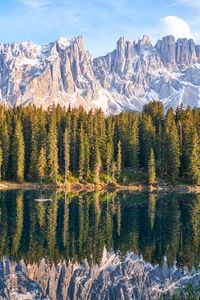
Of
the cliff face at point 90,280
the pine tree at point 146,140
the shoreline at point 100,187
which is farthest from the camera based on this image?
the pine tree at point 146,140

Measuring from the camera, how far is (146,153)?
12062 cm

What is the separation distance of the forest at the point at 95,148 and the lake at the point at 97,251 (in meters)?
39.4

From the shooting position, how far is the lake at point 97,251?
31.7 metres

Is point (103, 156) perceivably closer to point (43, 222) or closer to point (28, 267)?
point (43, 222)

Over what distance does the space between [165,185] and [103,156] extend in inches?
725

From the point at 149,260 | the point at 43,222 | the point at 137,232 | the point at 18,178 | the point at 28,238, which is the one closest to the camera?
the point at 149,260

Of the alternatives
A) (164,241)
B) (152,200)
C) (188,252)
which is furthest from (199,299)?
(152,200)

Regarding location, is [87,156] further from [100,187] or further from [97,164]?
[100,187]

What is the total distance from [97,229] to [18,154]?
62218 mm

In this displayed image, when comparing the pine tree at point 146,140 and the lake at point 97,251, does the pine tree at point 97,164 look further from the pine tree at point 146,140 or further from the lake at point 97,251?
the lake at point 97,251

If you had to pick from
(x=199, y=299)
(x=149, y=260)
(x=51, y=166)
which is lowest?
(x=149, y=260)

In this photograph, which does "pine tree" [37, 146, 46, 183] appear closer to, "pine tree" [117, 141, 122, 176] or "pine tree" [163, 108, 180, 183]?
"pine tree" [117, 141, 122, 176]

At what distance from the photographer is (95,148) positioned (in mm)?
116188

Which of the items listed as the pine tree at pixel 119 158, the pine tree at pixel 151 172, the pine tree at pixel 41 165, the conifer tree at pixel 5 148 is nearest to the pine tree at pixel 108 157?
the pine tree at pixel 119 158
